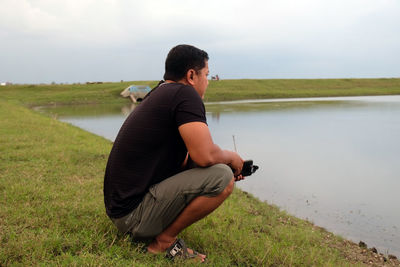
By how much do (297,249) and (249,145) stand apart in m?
7.09

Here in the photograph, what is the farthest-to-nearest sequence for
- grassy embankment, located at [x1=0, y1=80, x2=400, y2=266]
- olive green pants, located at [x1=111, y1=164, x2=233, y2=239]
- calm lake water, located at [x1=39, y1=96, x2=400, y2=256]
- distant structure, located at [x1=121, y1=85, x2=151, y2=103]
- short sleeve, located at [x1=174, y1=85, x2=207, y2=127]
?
distant structure, located at [x1=121, y1=85, x2=151, y2=103]
calm lake water, located at [x1=39, y1=96, x2=400, y2=256]
grassy embankment, located at [x1=0, y1=80, x2=400, y2=266]
olive green pants, located at [x1=111, y1=164, x2=233, y2=239]
short sleeve, located at [x1=174, y1=85, x2=207, y2=127]

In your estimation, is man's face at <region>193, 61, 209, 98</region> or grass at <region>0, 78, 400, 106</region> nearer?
man's face at <region>193, 61, 209, 98</region>

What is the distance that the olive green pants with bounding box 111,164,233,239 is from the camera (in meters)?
2.67

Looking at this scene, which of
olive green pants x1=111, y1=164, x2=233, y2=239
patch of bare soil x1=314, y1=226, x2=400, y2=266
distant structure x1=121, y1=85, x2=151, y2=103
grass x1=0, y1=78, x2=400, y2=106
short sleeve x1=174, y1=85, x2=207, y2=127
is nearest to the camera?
short sleeve x1=174, y1=85, x2=207, y2=127

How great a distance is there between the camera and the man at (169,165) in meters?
2.61

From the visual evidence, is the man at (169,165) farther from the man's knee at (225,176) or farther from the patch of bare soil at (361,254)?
the patch of bare soil at (361,254)

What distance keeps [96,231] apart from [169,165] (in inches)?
37.7

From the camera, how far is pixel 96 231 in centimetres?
318

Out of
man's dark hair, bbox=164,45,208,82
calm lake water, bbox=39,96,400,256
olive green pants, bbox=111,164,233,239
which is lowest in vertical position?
calm lake water, bbox=39,96,400,256

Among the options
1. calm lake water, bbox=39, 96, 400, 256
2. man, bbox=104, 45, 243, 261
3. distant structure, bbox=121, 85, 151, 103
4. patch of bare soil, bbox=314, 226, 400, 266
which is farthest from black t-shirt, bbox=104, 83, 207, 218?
distant structure, bbox=121, 85, 151, 103

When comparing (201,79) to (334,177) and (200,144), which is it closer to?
(200,144)

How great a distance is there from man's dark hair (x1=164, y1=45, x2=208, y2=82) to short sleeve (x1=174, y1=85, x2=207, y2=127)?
24 centimetres

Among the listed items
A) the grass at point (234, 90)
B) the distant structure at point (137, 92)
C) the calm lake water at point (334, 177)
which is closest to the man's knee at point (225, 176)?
the calm lake water at point (334, 177)

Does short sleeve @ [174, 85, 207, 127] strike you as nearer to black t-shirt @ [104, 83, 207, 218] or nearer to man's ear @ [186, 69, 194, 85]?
black t-shirt @ [104, 83, 207, 218]
